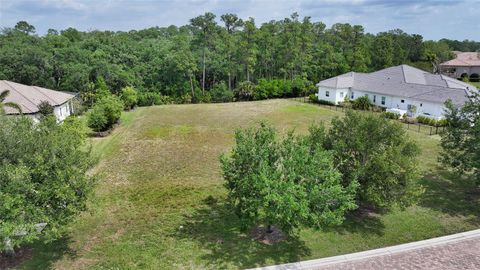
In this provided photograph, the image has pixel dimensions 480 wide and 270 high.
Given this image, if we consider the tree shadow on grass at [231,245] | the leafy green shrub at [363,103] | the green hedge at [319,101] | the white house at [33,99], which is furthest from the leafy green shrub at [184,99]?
the tree shadow on grass at [231,245]

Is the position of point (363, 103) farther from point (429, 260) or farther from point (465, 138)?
point (429, 260)

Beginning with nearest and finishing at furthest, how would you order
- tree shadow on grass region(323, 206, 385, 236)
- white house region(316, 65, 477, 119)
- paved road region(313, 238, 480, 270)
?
paved road region(313, 238, 480, 270)
tree shadow on grass region(323, 206, 385, 236)
white house region(316, 65, 477, 119)

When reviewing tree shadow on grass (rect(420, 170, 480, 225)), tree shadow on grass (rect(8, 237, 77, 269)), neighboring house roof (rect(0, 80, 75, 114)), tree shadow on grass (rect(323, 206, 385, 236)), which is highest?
Result: neighboring house roof (rect(0, 80, 75, 114))

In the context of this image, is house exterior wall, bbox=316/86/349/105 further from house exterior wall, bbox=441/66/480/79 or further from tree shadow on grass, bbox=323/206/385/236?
house exterior wall, bbox=441/66/480/79

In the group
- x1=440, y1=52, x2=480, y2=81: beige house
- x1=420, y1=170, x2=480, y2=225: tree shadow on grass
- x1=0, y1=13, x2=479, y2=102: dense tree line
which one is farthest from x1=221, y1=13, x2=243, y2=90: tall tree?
x1=440, y1=52, x2=480, y2=81: beige house

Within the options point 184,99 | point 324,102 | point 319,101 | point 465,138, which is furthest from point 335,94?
point 465,138

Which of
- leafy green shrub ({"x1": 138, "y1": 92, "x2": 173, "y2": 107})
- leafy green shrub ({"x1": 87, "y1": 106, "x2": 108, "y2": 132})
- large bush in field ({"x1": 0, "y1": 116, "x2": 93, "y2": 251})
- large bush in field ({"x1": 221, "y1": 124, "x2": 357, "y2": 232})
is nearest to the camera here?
large bush in field ({"x1": 0, "y1": 116, "x2": 93, "y2": 251})
